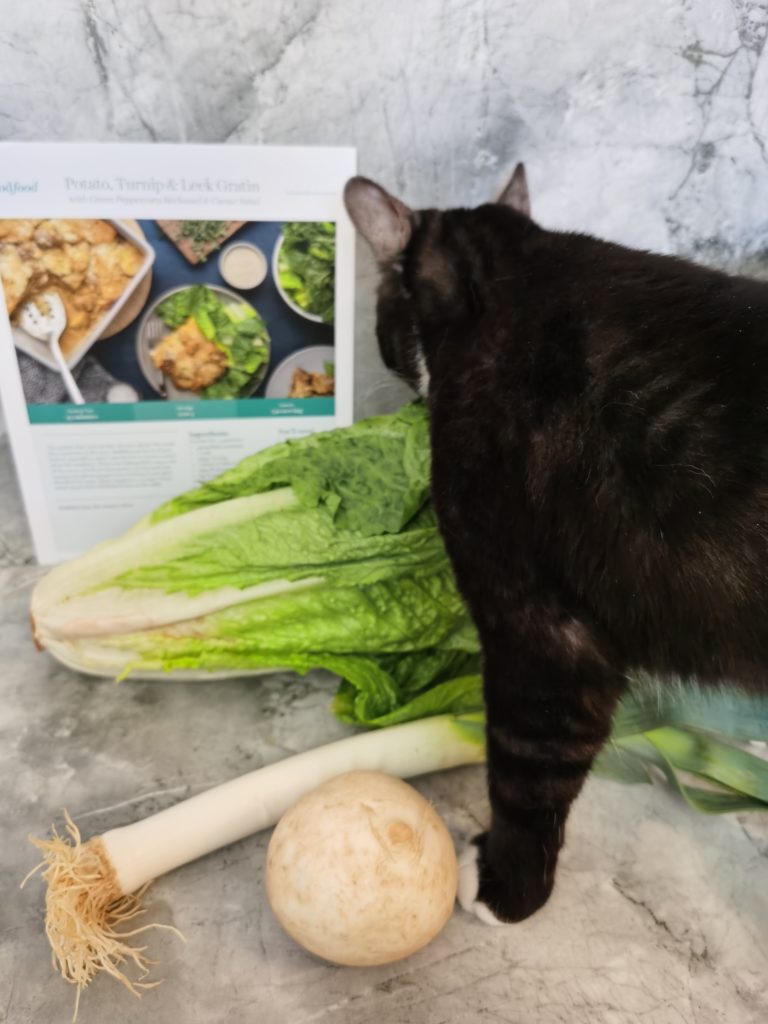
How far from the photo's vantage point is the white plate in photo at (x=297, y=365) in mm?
1296

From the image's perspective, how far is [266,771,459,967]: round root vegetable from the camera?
2.49ft

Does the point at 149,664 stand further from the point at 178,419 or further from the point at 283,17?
the point at 283,17

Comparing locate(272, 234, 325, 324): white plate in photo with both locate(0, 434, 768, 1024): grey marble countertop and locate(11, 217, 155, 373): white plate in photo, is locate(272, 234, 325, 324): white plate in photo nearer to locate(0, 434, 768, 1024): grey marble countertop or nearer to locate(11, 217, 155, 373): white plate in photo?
locate(11, 217, 155, 373): white plate in photo

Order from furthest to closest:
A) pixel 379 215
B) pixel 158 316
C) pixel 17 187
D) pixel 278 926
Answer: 1. pixel 158 316
2. pixel 17 187
3. pixel 379 215
4. pixel 278 926

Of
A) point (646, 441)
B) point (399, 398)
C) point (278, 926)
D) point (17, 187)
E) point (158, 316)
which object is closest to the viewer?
point (646, 441)

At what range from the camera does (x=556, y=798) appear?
33.5 inches

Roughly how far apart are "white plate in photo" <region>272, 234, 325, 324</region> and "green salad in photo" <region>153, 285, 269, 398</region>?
0.05 metres

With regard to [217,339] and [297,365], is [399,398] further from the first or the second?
[217,339]

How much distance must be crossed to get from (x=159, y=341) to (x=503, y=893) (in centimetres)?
95

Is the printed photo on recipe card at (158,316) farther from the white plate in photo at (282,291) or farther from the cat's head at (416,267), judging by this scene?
the cat's head at (416,267)

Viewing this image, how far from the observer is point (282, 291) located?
4.08 ft

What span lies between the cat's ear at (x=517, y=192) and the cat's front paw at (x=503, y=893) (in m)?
0.88

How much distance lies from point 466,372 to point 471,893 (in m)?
0.60

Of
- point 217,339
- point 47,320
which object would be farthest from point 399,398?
point 47,320
